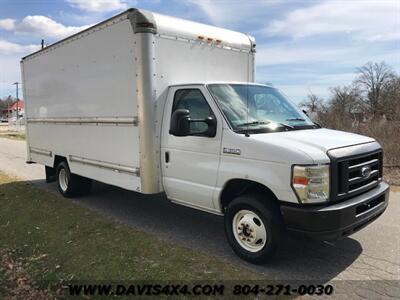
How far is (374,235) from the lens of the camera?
5766mm

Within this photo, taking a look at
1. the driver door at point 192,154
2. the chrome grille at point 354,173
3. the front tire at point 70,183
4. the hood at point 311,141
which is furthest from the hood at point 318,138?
the front tire at point 70,183

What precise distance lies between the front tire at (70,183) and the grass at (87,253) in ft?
2.64

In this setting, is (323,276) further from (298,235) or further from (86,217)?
(86,217)

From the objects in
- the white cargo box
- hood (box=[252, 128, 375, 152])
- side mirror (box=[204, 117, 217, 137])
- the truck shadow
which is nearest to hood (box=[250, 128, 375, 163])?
hood (box=[252, 128, 375, 152])

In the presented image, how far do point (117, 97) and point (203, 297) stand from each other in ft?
11.9

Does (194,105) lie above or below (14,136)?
above

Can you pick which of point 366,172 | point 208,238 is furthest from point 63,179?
point 366,172

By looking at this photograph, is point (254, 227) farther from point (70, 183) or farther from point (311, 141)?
point (70, 183)

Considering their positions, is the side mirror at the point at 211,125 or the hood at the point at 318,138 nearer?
the hood at the point at 318,138

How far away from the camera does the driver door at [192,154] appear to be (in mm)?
5266

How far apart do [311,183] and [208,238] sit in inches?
83.4

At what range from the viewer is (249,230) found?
4.86m

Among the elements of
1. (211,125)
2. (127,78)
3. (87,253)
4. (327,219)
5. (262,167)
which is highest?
(127,78)

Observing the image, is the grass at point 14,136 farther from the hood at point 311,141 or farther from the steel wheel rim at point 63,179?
the hood at point 311,141
